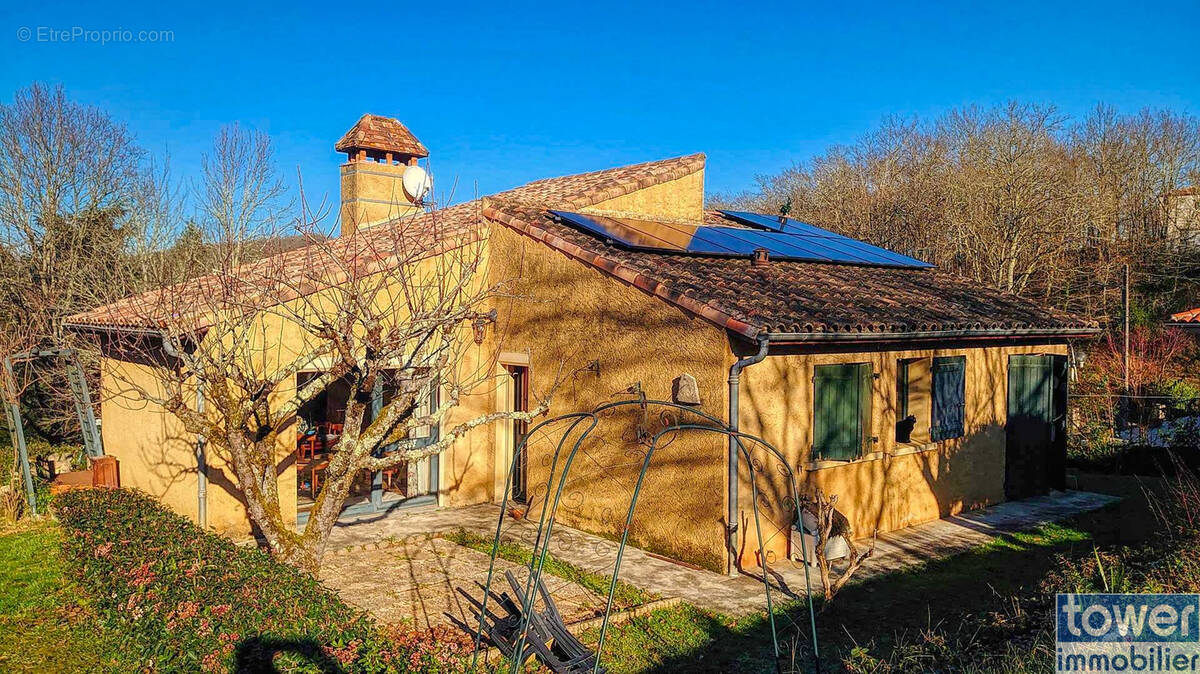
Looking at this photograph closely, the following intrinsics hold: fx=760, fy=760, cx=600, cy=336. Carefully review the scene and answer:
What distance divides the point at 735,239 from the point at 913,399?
358 cm

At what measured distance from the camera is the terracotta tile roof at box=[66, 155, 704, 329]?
8195 millimetres

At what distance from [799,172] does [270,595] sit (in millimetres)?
34255

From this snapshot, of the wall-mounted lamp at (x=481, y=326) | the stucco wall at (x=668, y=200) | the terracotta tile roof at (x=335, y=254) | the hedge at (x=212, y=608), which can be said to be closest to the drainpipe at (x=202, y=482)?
the hedge at (x=212, y=608)

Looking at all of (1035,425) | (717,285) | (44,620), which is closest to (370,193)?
(717,285)

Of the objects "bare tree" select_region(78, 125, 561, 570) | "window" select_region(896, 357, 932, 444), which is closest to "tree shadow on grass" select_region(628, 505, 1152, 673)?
"window" select_region(896, 357, 932, 444)

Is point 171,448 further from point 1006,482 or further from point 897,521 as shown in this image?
point 1006,482

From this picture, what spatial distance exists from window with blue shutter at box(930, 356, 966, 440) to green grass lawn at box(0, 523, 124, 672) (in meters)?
9.39

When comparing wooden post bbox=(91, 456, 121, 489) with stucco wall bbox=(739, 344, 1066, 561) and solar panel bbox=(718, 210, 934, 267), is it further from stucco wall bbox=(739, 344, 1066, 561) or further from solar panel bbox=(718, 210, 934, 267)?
solar panel bbox=(718, 210, 934, 267)

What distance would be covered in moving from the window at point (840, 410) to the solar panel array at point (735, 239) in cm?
260

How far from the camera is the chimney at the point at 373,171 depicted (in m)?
14.7

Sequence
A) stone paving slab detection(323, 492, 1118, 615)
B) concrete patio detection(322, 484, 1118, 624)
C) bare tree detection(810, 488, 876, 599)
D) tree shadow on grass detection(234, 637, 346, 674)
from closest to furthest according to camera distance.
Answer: tree shadow on grass detection(234, 637, 346, 674), bare tree detection(810, 488, 876, 599), concrete patio detection(322, 484, 1118, 624), stone paving slab detection(323, 492, 1118, 615)

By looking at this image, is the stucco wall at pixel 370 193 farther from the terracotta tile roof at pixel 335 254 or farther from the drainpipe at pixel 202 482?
the drainpipe at pixel 202 482

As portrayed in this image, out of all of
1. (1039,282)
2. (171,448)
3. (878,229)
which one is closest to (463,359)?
(171,448)

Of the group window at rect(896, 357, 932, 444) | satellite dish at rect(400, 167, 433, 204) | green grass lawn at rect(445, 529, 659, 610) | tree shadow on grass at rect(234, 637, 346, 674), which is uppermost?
satellite dish at rect(400, 167, 433, 204)
